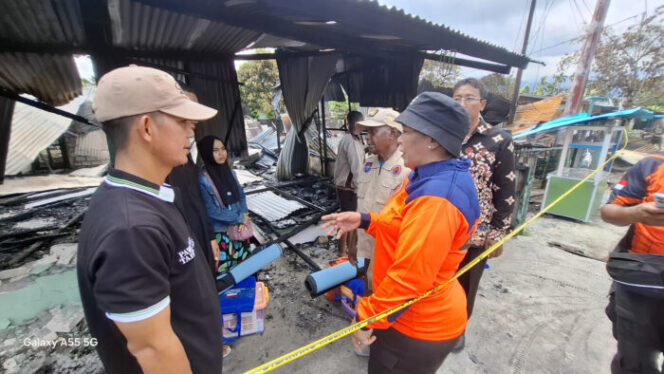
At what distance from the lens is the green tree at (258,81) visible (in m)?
20.8

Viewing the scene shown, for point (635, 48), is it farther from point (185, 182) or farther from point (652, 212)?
point (185, 182)

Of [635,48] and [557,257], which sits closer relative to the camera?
[557,257]

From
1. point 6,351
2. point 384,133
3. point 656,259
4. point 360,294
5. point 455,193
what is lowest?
point 6,351

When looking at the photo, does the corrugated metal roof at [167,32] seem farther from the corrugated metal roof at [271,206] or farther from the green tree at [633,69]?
the green tree at [633,69]

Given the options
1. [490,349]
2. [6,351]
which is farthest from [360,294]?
[6,351]

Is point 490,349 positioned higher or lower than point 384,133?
lower

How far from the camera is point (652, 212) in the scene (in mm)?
1559

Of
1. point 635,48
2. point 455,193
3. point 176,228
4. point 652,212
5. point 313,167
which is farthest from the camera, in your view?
point 635,48

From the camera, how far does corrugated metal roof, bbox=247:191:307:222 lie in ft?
17.9

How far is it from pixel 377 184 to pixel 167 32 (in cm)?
357

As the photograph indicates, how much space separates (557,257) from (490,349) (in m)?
2.81

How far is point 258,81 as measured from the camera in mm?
21297

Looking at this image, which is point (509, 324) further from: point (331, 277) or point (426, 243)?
point (426, 243)

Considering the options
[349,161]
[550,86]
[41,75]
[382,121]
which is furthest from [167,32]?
[550,86]
